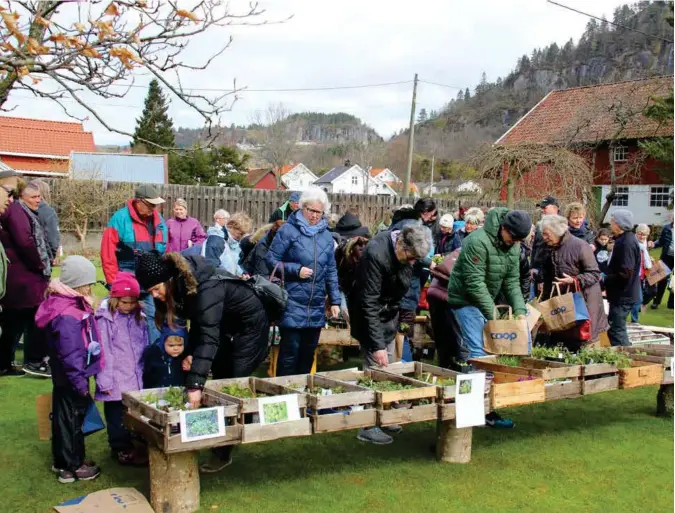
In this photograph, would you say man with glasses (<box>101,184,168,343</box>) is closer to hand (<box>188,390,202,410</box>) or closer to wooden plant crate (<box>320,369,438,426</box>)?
wooden plant crate (<box>320,369,438,426</box>)

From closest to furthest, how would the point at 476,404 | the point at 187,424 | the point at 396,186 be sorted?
1. the point at 187,424
2. the point at 476,404
3. the point at 396,186

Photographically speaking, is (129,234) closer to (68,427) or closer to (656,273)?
(68,427)

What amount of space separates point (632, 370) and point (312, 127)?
8420cm

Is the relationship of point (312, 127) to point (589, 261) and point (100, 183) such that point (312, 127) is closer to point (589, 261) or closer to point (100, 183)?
point (100, 183)

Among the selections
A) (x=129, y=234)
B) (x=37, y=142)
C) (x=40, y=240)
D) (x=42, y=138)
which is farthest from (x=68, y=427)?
(x=42, y=138)

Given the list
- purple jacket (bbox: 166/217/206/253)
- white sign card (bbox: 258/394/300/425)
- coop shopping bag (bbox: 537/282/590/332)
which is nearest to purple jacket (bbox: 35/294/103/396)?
white sign card (bbox: 258/394/300/425)

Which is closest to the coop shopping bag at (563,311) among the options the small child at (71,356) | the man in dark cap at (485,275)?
the man in dark cap at (485,275)

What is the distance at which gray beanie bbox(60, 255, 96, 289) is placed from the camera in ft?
15.9

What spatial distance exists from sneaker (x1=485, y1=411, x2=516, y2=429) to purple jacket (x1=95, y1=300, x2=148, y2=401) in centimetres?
315

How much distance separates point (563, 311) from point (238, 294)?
3267mm

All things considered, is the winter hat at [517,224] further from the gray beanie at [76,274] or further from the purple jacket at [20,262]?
the purple jacket at [20,262]

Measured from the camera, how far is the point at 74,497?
15.1 feet

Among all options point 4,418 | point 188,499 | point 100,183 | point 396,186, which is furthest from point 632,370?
point 396,186

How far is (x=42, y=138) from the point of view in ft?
139
